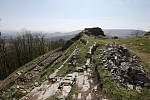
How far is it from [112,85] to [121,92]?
1474 millimetres

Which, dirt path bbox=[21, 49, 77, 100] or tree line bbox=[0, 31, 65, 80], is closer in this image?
dirt path bbox=[21, 49, 77, 100]

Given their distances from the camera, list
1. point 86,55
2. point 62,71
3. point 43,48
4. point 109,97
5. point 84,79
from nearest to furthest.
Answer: point 109,97 < point 84,79 < point 62,71 < point 86,55 < point 43,48

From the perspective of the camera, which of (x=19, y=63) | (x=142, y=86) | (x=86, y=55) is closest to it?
→ (x=142, y=86)

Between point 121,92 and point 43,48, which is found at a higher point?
point 121,92

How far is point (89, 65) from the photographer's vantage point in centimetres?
2720

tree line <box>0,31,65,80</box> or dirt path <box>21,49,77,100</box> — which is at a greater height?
dirt path <box>21,49,77,100</box>

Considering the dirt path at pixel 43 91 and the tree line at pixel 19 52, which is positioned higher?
the dirt path at pixel 43 91

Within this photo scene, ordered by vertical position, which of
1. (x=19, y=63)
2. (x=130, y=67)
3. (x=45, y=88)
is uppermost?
(x=130, y=67)

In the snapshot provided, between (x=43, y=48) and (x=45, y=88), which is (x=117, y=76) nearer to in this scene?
(x=45, y=88)

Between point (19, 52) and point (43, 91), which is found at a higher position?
point (43, 91)

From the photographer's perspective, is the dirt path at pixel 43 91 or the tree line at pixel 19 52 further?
the tree line at pixel 19 52

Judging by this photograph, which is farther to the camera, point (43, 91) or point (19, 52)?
point (19, 52)

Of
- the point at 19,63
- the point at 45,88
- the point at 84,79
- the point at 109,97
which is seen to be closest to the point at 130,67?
the point at 84,79

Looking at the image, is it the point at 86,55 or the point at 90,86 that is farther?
the point at 86,55
